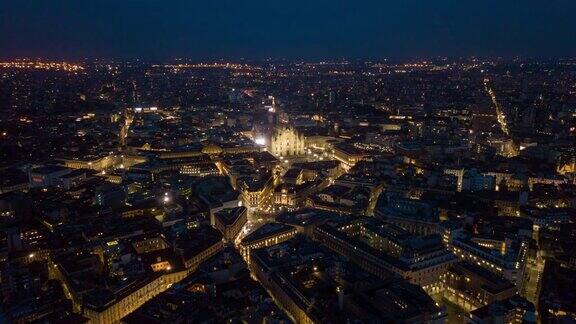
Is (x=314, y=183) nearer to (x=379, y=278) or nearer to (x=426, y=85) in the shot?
(x=379, y=278)

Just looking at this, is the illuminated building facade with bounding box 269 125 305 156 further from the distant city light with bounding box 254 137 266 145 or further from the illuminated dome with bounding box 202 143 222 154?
the illuminated dome with bounding box 202 143 222 154

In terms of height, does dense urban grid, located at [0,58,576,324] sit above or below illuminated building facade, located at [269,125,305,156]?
below

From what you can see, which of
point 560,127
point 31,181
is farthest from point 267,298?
point 560,127

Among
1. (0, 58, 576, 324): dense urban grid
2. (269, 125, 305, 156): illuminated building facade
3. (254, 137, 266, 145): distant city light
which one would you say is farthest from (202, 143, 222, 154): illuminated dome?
(269, 125, 305, 156): illuminated building facade

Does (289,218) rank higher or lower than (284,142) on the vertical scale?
lower

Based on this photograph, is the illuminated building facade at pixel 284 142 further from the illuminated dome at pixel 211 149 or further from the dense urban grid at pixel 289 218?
the illuminated dome at pixel 211 149

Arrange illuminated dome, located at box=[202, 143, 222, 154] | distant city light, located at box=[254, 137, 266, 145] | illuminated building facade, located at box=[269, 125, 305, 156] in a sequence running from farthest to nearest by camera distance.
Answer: distant city light, located at box=[254, 137, 266, 145] < illuminated building facade, located at box=[269, 125, 305, 156] < illuminated dome, located at box=[202, 143, 222, 154]

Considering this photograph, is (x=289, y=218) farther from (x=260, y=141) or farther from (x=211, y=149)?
(x=260, y=141)

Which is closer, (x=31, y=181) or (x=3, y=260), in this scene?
(x=3, y=260)

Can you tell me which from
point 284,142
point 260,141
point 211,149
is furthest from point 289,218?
point 260,141
